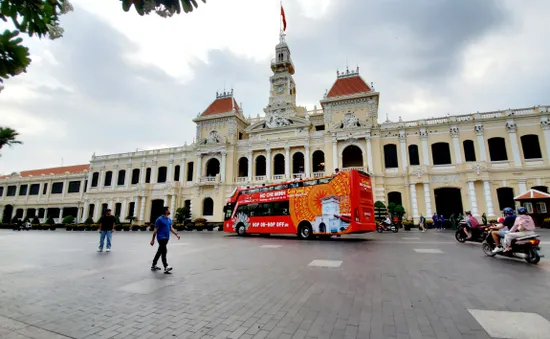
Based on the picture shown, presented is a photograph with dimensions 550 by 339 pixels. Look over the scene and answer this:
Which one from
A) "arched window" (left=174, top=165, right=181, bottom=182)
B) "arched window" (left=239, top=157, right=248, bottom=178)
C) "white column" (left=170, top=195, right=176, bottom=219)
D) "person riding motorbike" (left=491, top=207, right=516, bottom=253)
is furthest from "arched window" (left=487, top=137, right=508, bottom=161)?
"arched window" (left=174, top=165, right=181, bottom=182)

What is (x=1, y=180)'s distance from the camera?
5097cm

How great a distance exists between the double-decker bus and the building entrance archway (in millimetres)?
15987

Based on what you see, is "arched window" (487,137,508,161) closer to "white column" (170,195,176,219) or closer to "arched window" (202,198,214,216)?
"arched window" (202,198,214,216)

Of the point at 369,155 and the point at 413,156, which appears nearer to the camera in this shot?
the point at 413,156

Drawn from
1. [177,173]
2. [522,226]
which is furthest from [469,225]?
[177,173]

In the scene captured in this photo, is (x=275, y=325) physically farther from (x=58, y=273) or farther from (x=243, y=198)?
(x=243, y=198)

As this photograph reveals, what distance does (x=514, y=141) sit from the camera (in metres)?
25.0

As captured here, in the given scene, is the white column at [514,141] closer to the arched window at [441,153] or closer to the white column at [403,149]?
the arched window at [441,153]

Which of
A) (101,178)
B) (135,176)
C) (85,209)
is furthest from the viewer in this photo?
(101,178)

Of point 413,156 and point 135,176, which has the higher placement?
point 413,156

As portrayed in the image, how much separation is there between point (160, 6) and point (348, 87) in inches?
1335

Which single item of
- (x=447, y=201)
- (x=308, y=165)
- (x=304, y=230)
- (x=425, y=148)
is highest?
(x=425, y=148)

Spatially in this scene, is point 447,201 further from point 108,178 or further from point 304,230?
point 108,178

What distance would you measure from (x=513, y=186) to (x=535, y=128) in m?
6.17
